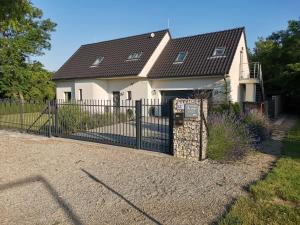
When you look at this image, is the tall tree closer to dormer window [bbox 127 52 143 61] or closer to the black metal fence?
dormer window [bbox 127 52 143 61]

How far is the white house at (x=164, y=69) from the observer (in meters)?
18.9

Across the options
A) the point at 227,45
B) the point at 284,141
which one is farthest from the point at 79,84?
the point at 284,141

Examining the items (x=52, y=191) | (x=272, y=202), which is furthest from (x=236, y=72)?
(x=52, y=191)

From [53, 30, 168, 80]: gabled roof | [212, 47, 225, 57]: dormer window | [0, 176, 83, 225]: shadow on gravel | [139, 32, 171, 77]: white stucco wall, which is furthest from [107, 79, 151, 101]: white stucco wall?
[0, 176, 83, 225]: shadow on gravel

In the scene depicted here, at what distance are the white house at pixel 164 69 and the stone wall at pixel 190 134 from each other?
34.3ft

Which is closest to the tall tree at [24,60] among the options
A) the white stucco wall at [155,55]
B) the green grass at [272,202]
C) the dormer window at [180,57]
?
the white stucco wall at [155,55]

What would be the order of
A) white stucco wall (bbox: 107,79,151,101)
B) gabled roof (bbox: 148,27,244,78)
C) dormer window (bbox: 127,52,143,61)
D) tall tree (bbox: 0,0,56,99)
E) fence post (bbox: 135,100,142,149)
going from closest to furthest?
fence post (bbox: 135,100,142,149)
gabled roof (bbox: 148,27,244,78)
white stucco wall (bbox: 107,79,151,101)
dormer window (bbox: 127,52,143,61)
tall tree (bbox: 0,0,56,99)

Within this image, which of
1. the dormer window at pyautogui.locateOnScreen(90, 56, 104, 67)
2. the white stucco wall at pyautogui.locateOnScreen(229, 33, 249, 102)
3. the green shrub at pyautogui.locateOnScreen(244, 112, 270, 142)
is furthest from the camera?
the dormer window at pyautogui.locateOnScreen(90, 56, 104, 67)

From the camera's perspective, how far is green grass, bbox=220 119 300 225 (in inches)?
162

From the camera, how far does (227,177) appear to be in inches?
245

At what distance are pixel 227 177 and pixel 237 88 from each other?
15059 mm

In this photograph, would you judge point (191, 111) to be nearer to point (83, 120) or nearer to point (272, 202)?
point (272, 202)

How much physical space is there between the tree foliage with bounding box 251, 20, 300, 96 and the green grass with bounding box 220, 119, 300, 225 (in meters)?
16.9

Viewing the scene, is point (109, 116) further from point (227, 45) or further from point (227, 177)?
point (227, 45)
